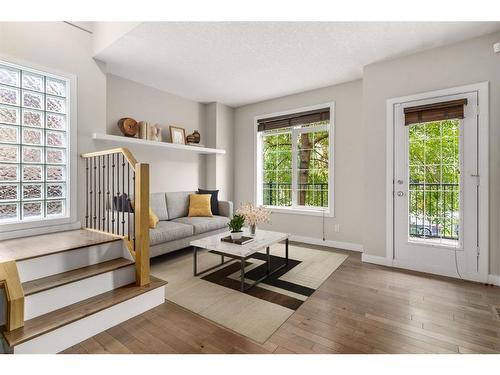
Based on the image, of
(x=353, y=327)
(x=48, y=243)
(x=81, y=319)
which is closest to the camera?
(x=81, y=319)

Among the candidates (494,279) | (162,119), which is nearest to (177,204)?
(162,119)

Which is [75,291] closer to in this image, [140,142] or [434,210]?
[140,142]

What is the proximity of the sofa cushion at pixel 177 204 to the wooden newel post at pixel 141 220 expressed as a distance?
183 centimetres

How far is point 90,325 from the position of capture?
6.08 feet

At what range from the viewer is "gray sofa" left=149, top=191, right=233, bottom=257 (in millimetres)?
3271

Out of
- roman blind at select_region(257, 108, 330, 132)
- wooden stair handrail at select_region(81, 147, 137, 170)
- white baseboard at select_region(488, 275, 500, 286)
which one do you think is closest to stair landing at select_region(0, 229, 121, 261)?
wooden stair handrail at select_region(81, 147, 137, 170)

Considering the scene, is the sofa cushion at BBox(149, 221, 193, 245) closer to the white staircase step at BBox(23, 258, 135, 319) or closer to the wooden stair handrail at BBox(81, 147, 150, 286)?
the white staircase step at BBox(23, 258, 135, 319)

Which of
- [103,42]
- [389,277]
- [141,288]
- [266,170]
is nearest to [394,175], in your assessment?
[389,277]

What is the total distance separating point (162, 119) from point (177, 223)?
1.96 m

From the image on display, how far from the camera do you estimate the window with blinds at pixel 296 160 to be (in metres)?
4.46

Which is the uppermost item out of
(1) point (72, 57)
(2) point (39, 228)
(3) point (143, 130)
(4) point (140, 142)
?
(1) point (72, 57)

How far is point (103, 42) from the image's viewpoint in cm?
304
